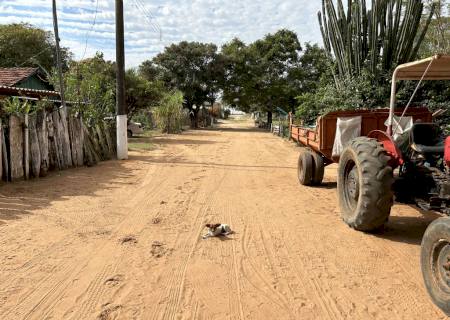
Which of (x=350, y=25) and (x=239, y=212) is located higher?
(x=350, y=25)

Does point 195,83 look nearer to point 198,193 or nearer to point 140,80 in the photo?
point 140,80

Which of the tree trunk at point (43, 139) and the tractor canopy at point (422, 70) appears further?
the tree trunk at point (43, 139)

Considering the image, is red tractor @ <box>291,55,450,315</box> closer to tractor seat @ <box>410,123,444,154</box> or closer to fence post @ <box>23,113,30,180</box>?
tractor seat @ <box>410,123,444,154</box>

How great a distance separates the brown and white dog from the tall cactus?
9936 mm

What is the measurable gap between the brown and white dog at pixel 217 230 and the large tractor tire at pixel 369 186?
159cm

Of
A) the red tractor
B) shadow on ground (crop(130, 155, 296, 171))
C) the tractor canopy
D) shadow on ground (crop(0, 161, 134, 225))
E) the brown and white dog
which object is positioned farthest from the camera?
shadow on ground (crop(130, 155, 296, 171))

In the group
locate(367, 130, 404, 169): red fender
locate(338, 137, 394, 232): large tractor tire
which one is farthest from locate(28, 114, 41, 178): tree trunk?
locate(367, 130, 404, 169): red fender

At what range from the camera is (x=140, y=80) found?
959 inches

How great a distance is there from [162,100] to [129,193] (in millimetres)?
20493

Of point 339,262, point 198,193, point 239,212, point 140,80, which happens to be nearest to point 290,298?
point 339,262

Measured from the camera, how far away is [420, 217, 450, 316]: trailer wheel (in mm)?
3435

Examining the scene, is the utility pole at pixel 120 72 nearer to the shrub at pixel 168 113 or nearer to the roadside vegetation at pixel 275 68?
the roadside vegetation at pixel 275 68

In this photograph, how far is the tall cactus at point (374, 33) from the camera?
12.9 m

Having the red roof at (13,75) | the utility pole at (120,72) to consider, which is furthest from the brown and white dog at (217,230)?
the red roof at (13,75)
